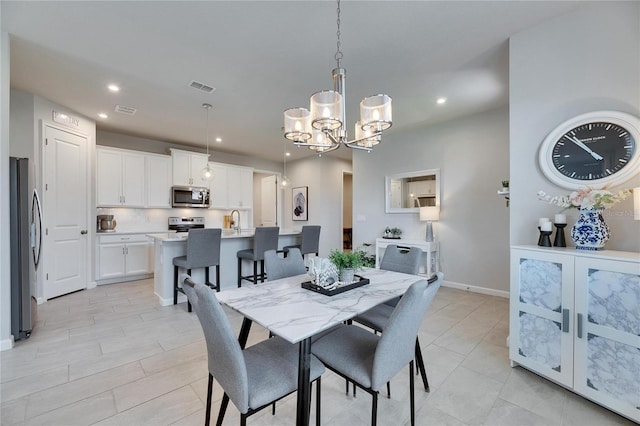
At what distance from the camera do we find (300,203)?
23.1 feet

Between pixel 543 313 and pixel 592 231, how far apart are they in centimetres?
63

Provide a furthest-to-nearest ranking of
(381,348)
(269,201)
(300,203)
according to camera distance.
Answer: (269,201) < (300,203) < (381,348)

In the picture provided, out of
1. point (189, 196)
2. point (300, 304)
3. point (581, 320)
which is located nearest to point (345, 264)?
point (300, 304)

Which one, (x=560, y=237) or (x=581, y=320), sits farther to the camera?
(x=560, y=237)

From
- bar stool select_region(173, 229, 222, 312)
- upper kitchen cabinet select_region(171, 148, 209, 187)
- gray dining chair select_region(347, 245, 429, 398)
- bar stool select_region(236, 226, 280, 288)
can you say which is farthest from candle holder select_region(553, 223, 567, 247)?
upper kitchen cabinet select_region(171, 148, 209, 187)

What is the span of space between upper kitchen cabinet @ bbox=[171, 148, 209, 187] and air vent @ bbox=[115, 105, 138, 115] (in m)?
1.35

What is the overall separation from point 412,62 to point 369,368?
273 centimetres

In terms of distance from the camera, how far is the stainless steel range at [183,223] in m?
5.50

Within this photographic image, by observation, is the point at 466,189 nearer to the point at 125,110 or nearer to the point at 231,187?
the point at 231,187

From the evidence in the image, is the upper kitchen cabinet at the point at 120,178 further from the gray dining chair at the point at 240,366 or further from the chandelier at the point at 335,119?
the gray dining chair at the point at 240,366

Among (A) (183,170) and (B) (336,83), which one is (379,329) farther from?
(A) (183,170)

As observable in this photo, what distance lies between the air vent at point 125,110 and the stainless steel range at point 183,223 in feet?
7.31

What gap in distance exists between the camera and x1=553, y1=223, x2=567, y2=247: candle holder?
77.3 inches

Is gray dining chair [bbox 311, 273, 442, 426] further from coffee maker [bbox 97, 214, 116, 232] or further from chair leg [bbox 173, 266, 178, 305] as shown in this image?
coffee maker [bbox 97, 214, 116, 232]
